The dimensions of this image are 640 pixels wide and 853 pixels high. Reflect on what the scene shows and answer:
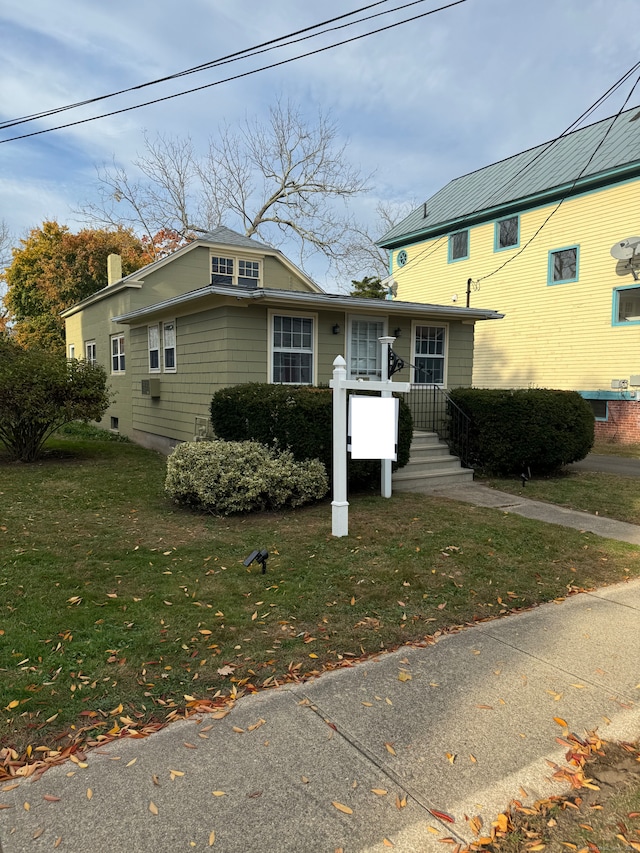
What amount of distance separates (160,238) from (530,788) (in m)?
30.3

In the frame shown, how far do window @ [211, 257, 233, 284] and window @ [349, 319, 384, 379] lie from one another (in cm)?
647

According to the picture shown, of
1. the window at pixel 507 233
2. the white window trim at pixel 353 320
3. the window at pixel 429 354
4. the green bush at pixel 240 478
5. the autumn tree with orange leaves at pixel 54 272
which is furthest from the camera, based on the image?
the autumn tree with orange leaves at pixel 54 272

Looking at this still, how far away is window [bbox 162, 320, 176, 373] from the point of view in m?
11.2

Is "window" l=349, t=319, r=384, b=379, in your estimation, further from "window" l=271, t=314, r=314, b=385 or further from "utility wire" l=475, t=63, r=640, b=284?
"utility wire" l=475, t=63, r=640, b=284

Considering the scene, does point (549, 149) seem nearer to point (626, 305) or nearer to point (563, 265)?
point (563, 265)

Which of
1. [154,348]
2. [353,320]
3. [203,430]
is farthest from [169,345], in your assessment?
[353,320]

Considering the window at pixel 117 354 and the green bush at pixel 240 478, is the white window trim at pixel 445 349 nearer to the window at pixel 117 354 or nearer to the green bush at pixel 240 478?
the green bush at pixel 240 478

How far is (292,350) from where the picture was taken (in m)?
9.66

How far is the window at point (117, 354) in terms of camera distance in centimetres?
1490

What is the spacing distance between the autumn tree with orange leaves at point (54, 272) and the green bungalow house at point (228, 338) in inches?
482

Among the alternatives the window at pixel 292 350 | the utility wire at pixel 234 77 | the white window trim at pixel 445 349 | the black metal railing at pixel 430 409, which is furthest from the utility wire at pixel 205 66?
the black metal railing at pixel 430 409

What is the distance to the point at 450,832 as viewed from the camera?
1.90 meters

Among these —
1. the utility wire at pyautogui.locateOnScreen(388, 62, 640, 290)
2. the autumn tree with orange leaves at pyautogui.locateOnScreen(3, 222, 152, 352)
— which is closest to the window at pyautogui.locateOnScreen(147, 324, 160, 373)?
the utility wire at pyautogui.locateOnScreen(388, 62, 640, 290)

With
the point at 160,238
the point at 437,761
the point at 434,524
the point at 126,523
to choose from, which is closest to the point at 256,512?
the point at 126,523
